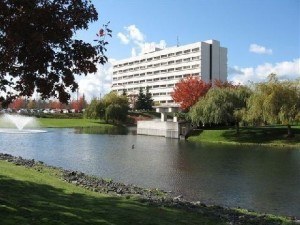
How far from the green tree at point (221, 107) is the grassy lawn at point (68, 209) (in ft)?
177

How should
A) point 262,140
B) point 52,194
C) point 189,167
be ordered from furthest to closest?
1. point 262,140
2. point 189,167
3. point 52,194

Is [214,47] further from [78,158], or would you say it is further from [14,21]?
[14,21]

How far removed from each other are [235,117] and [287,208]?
47.9 meters

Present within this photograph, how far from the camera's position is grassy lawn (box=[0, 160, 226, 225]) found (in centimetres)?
1149

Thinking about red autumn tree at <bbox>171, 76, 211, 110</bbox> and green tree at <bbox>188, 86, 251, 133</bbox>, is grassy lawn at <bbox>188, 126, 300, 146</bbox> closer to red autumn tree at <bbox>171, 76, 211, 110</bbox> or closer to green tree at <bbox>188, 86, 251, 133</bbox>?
green tree at <bbox>188, 86, 251, 133</bbox>

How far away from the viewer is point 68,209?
13305mm

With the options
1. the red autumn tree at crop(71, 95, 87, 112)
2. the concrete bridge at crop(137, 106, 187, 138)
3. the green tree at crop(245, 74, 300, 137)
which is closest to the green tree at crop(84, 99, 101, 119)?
the concrete bridge at crop(137, 106, 187, 138)

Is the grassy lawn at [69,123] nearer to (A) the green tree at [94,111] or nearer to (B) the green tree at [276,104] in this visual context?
(A) the green tree at [94,111]

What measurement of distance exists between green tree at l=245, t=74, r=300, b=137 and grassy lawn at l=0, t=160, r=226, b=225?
4813cm

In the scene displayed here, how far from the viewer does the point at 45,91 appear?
11.4 metres

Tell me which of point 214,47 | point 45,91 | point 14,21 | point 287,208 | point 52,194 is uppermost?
point 214,47

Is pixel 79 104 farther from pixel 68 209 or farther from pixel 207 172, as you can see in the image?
pixel 68 209

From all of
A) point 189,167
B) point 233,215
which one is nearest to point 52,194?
point 233,215

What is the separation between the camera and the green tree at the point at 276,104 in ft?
201
